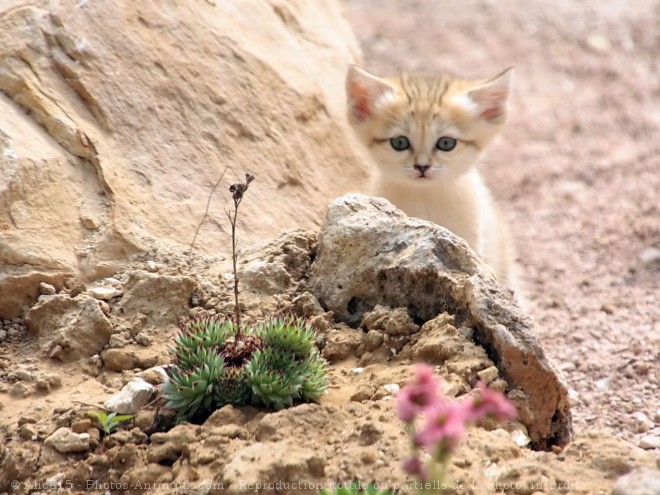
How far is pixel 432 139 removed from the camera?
5.68 m

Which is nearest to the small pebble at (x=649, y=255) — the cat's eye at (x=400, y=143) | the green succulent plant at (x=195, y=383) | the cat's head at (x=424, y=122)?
the cat's head at (x=424, y=122)

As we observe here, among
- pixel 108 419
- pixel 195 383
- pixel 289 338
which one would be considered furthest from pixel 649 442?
pixel 108 419

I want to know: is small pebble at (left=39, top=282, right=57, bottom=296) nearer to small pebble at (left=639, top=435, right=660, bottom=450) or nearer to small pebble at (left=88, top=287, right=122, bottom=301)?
small pebble at (left=88, top=287, right=122, bottom=301)

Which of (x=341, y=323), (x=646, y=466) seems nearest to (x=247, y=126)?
(x=341, y=323)

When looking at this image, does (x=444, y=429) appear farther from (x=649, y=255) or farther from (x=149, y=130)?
(x=649, y=255)

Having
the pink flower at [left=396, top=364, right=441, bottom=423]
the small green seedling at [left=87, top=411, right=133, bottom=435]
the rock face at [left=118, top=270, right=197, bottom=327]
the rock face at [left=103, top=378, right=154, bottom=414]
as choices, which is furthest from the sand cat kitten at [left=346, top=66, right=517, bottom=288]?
the pink flower at [left=396, top=364, right=441, bottom=423]

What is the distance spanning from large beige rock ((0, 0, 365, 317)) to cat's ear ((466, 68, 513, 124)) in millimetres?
917

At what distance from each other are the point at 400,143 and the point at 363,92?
0.41 meters

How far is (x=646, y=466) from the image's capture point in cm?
281

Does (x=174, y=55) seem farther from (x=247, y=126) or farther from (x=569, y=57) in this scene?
(x=569, y=57)

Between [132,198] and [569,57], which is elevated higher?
[569,57]

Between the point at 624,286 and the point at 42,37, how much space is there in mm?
3868

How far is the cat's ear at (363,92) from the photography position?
5.76 meters

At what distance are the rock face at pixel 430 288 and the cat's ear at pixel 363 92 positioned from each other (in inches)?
75.4
